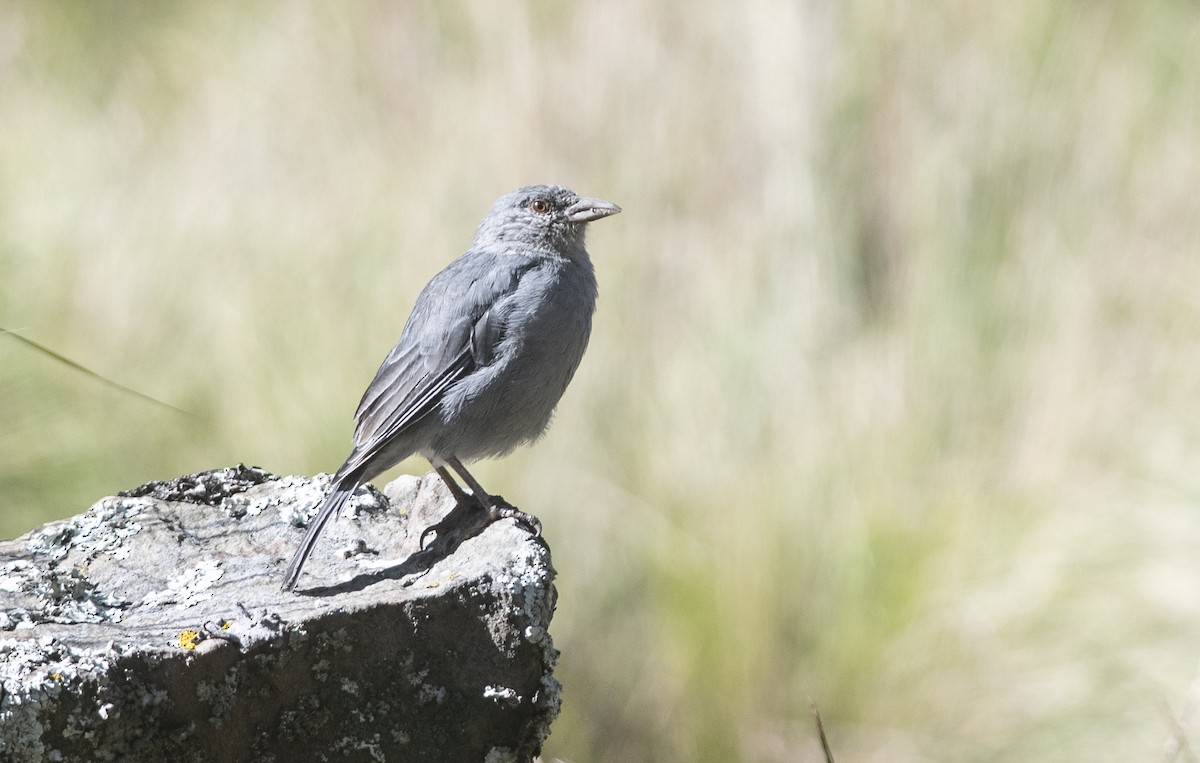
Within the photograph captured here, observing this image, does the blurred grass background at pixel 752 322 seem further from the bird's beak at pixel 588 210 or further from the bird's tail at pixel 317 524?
the bird's tail at pixel 317 524

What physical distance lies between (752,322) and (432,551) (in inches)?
126

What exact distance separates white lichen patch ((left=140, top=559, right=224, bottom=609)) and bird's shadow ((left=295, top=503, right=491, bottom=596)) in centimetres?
21

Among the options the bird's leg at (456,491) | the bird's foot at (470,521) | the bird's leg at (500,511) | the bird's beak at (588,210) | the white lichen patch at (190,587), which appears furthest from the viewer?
the bird's beak at (588,210)

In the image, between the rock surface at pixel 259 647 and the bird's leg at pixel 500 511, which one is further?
the bird's leg at pixel 500 511

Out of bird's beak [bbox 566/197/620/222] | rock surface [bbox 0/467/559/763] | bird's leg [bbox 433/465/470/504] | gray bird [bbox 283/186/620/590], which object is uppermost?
bird's beak [bbox 566/197/620/222]

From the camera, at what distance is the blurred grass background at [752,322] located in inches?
191

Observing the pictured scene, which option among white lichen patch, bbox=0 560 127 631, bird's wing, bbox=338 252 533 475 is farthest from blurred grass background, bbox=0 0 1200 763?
white lichen patch, bbox=0 560 127 631

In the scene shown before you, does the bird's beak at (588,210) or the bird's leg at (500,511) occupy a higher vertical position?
the bird's beak at (588,210)

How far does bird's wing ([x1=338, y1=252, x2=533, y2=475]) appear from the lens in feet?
11.7

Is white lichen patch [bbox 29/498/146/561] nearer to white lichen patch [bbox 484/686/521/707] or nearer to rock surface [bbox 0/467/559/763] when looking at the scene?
rock surface [bbox 0/467/559/763]

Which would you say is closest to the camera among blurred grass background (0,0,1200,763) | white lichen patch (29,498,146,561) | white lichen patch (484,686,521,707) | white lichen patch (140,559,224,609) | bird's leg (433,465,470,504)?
white lichen patch (484,686,521,707)

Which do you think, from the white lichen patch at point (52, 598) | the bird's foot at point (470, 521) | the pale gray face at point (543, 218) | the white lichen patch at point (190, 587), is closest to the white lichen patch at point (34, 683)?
the white lichen patch at point (52, 598)

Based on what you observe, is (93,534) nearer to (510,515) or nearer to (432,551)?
(432,551)

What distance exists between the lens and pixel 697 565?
16.7ft
